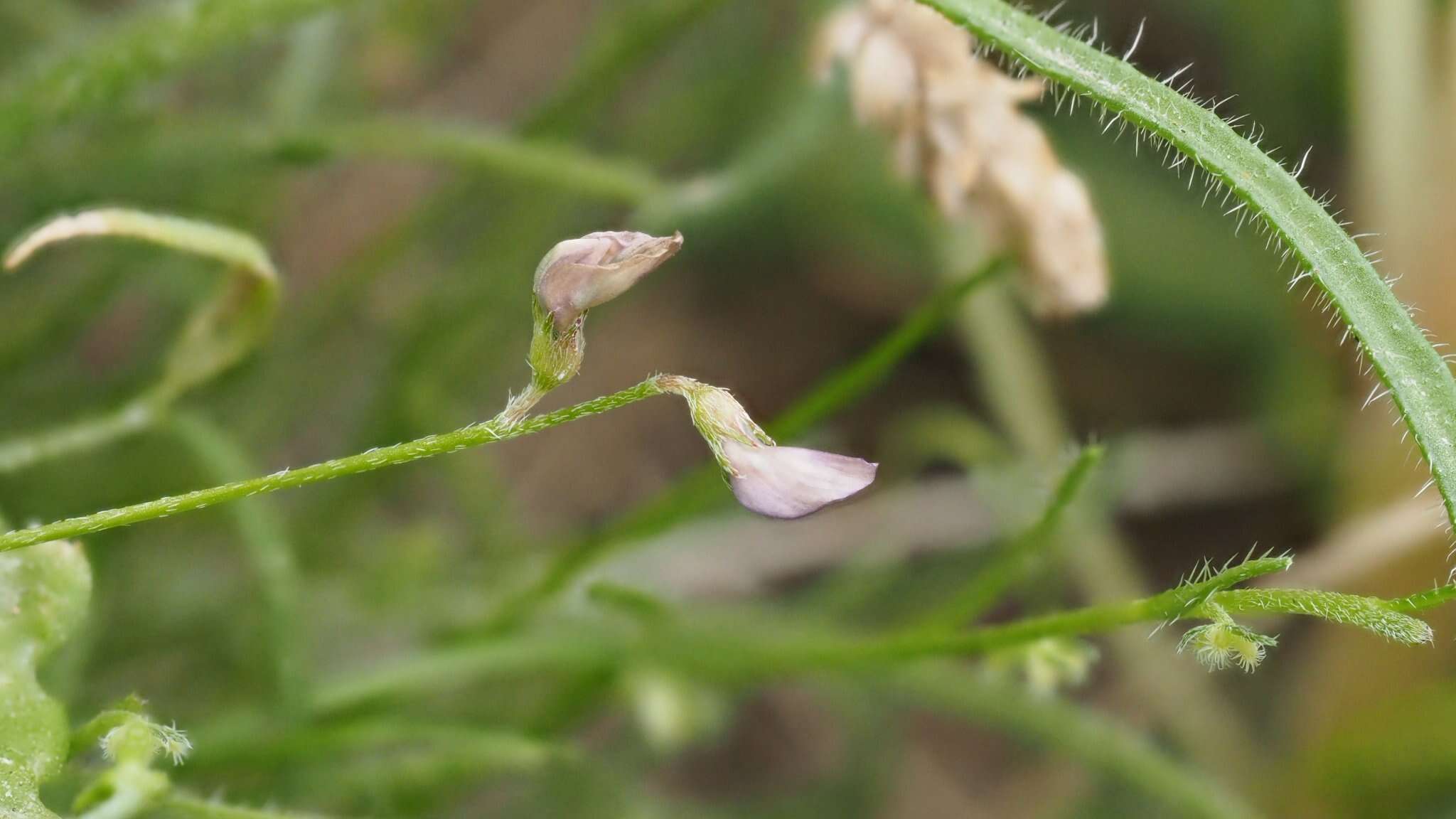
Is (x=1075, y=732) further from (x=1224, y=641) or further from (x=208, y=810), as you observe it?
(x=208, y=810)

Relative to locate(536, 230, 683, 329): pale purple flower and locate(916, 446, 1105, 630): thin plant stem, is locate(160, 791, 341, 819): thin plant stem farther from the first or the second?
locate(916, 446, 1105, 630): thin plant stem

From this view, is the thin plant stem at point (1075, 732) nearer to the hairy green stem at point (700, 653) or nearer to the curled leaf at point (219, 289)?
the hairy green stem at point (700, 653)

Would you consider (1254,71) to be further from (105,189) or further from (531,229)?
(105,189)

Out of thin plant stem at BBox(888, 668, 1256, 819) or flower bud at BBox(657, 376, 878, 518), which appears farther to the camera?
thin plant stem at BBox(888, 668, 1256, 819)

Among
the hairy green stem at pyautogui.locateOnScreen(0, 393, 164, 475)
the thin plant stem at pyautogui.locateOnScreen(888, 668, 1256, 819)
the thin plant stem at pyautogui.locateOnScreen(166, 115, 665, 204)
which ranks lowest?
the thin plant stem at pyautogui.locateOnScreen(888, 668, 1256, 819)

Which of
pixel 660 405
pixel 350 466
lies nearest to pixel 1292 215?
pixel 350 466

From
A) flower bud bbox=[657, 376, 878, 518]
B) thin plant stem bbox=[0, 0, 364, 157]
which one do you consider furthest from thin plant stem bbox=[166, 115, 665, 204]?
flower bud bbox=[657, 376, 878, 518]

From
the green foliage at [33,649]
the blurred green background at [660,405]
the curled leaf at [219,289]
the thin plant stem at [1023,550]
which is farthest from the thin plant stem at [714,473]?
the green foliage at [33,649]
